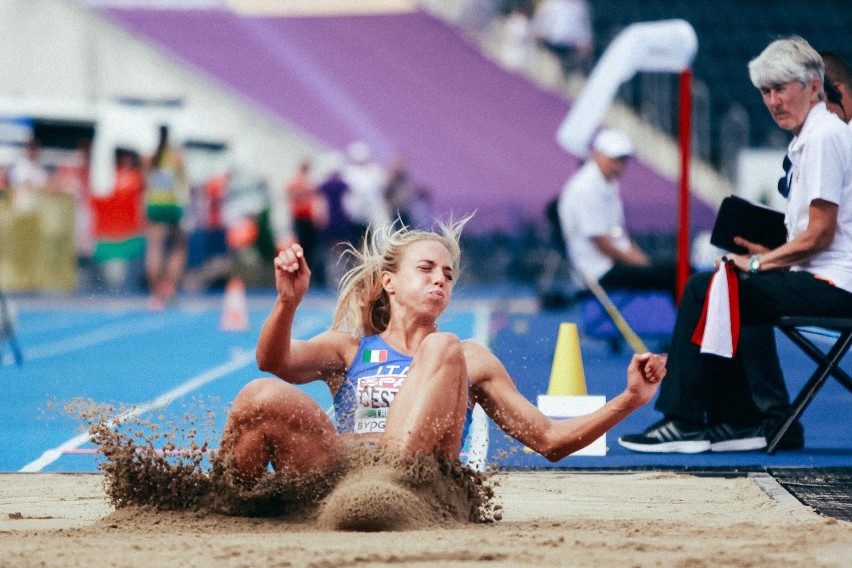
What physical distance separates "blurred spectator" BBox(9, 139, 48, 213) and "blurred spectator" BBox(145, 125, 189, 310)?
2.36 meters

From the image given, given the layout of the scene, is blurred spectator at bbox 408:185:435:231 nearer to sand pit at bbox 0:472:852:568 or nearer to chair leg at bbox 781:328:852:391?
chair leg at bbox 781:328:852:391

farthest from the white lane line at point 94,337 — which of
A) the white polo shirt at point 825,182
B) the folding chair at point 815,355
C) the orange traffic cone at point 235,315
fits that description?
the white polo shirt at point 825,182

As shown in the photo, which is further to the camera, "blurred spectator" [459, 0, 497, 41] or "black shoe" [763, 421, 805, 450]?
"blurred spectator" [459, 0, 497, 41]

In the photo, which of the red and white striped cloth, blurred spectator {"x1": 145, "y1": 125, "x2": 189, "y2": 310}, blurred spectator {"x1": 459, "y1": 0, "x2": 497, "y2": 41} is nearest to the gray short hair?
the red and white striped cloth

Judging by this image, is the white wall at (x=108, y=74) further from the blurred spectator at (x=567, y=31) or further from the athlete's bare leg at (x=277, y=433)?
the athlete's bare leg at (x=277, y=433)

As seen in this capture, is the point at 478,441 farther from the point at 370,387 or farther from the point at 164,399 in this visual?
the point at 164,399

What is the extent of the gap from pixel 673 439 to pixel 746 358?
613 millimetres

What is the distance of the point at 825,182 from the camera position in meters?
6.39

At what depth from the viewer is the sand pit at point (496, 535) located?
3.60 meters

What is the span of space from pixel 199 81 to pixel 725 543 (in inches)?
838

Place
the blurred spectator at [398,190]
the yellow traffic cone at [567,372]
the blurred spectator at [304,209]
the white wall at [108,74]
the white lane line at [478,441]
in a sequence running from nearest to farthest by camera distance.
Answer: the white lane line at [478,441], the yellow traffic cone at [567,372], the blurred spectator at [398,190], the blurred spectator at [304,209], the white wall at [108,74]

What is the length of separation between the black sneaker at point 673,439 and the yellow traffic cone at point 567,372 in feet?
1.81

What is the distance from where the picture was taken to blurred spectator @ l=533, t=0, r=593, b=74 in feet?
84.1

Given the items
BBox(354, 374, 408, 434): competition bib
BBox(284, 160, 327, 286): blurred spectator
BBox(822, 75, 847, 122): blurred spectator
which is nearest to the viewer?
BBox(354, 374, 408, 434): competition bib
